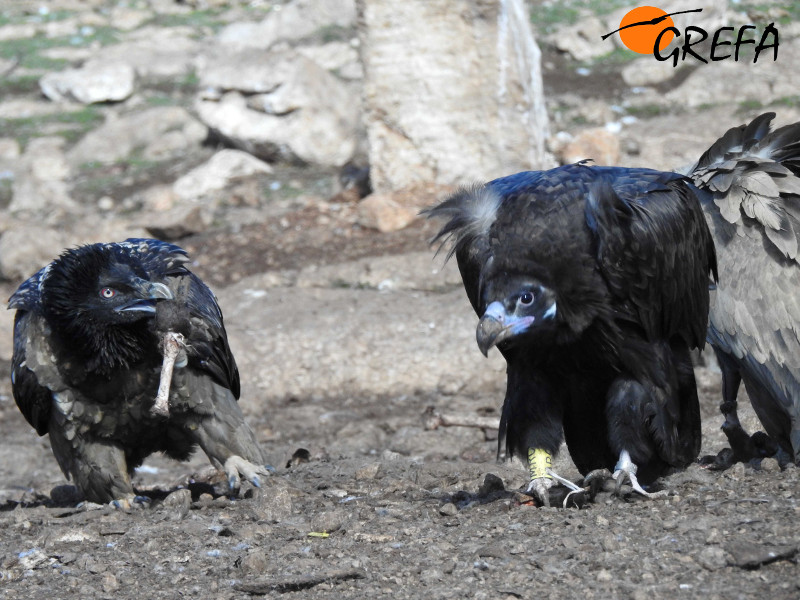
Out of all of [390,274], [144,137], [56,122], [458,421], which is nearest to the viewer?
[458,421]

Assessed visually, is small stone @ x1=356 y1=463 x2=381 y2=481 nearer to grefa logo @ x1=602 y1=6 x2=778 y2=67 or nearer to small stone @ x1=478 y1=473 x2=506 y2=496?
small stone @ x1=478 y1=473 x2=506 y2=496

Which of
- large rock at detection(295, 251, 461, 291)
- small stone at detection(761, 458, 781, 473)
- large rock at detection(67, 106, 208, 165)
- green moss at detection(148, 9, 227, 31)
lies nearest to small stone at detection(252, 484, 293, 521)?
small stone at detection(761, 458, 781, 473)

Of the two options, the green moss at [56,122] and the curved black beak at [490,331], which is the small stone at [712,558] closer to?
the curved black beak at [490,331]

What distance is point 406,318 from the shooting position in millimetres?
9031

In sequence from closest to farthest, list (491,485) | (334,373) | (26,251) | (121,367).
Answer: (491,485)
(121,367)
(334,373)
(26,251)

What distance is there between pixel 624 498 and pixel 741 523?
652 mm

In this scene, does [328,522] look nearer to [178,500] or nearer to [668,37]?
[178,500]

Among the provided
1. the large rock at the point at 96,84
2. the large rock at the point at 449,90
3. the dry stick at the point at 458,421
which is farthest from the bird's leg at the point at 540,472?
the large rock at the point at 96,84

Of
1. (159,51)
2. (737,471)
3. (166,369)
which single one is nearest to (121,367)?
(166,369)

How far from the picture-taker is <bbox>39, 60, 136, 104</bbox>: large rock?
18.1 m

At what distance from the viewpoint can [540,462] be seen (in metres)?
4.42

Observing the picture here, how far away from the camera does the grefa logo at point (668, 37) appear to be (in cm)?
1429

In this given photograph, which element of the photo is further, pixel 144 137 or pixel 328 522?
pixel 144 137

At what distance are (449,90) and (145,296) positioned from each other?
6941 millimetres
